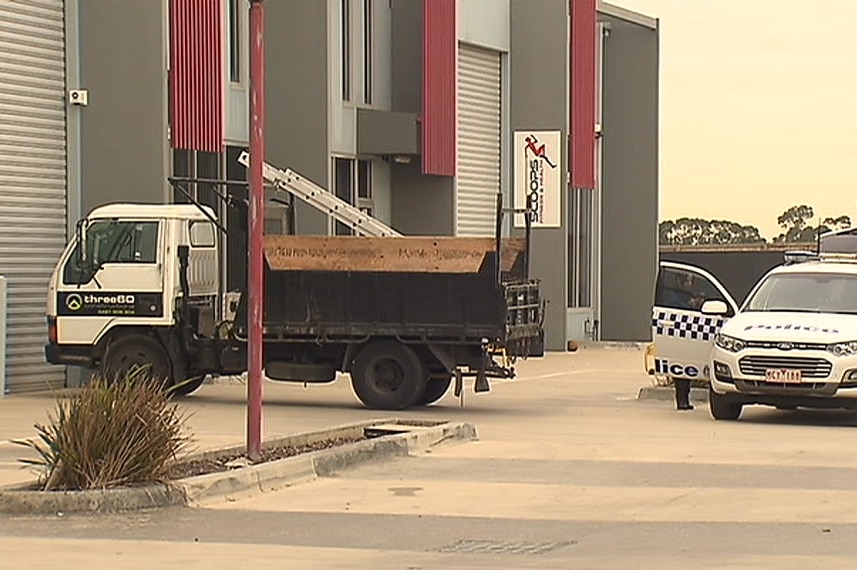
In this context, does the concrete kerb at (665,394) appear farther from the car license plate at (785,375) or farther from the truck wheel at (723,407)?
the car license plate at (785,375)

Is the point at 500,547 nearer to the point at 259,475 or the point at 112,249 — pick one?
the point at 259,475

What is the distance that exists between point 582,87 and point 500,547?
2780 cm

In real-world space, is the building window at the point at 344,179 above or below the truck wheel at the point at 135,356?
above

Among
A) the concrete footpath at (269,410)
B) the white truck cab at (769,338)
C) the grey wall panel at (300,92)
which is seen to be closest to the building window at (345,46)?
the grey wall panel at (300,92)

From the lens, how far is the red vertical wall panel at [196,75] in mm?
24641

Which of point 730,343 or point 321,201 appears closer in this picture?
point 730,343

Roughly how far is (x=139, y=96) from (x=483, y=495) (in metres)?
12.8

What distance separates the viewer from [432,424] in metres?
17.7

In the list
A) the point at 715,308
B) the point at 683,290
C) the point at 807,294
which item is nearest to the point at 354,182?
the point at 683,290

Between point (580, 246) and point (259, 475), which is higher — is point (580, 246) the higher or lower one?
the higher one

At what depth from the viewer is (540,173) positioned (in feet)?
119

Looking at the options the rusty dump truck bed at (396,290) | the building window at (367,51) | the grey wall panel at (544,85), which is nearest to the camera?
the rusty dump truck bed at (396,290)

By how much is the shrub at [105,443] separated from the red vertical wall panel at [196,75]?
40.9 ft

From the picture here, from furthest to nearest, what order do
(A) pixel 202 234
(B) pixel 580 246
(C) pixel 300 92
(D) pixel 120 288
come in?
(B) pixel 580 246
(C) pixel 300 92
(A) pixel 202 234
(D) pixel 120 288
